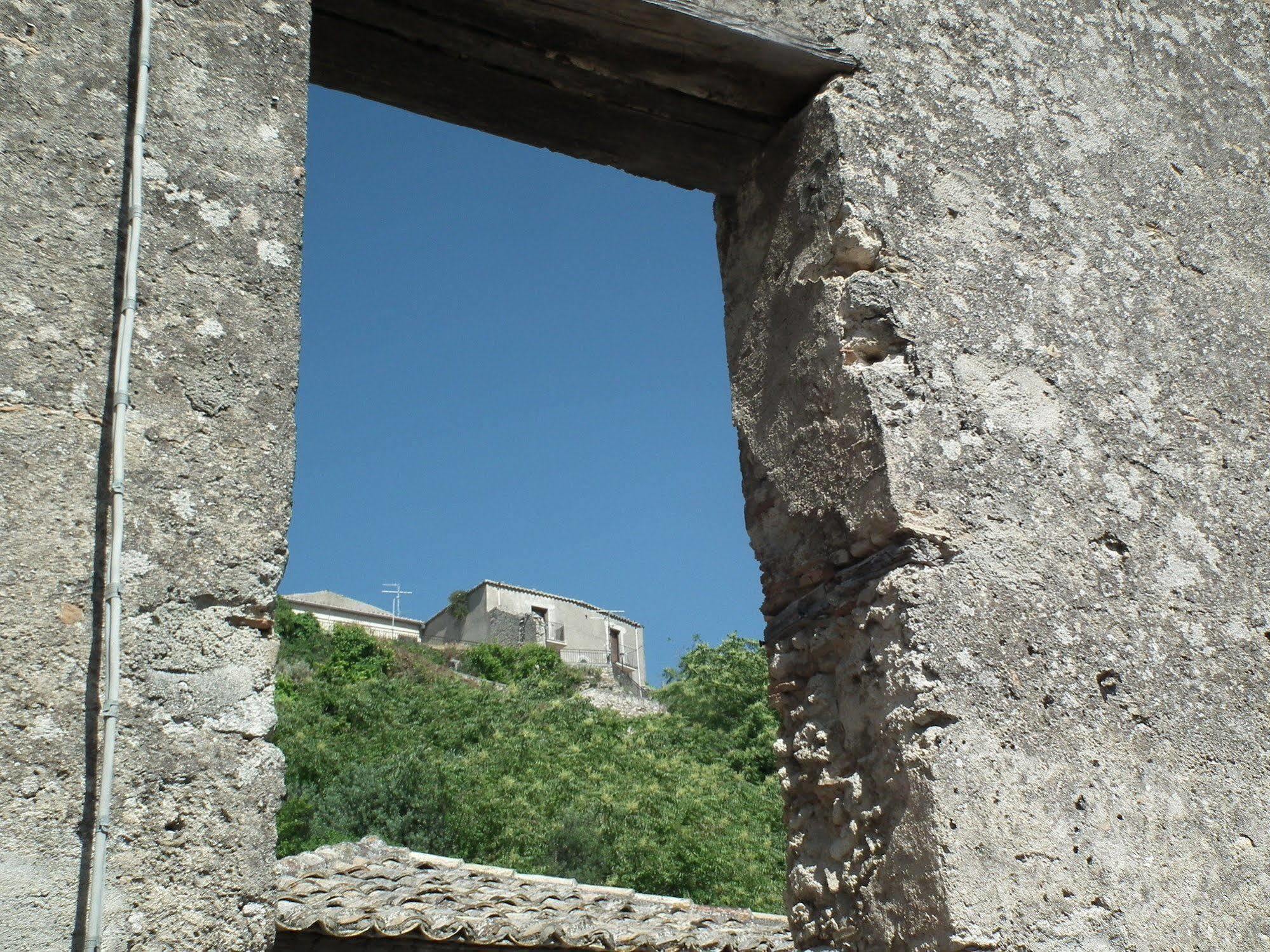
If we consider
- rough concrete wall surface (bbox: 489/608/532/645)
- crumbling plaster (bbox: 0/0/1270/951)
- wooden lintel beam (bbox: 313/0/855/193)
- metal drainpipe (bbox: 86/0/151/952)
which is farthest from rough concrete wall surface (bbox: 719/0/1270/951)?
rough concrete wall surface (bbox: 489/608/532/645)

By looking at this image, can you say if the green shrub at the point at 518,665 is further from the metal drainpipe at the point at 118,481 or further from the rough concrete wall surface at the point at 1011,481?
the metal drainpipe at the point at 118,481

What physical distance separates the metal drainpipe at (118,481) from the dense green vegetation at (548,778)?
38.3ft

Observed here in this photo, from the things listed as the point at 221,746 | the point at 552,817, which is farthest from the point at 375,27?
the point at 552,817

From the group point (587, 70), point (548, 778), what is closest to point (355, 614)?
point (548, 778)

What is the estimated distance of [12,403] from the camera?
187cm

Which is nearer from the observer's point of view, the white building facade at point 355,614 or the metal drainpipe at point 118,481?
the metal drainpipe at point 118,481

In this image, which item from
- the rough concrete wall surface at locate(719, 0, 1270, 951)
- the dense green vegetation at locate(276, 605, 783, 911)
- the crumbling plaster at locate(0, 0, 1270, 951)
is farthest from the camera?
the dense green vegetation at locate(276, 605, 783, 911)

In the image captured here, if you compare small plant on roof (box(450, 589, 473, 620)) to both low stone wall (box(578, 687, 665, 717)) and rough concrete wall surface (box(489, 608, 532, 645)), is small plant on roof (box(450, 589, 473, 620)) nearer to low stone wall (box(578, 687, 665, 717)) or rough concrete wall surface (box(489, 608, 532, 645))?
rough concrete wall surface (box(489, 608, 532, 645))

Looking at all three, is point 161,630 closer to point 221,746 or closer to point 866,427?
point 221,746

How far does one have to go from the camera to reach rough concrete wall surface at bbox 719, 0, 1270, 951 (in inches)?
88.9

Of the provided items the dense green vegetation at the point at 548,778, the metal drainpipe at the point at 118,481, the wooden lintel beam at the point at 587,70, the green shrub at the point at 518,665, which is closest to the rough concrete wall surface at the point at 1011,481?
the wooden lintel beam at the point at 587,70

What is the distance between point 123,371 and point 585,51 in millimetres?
1439

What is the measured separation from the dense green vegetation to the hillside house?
36.3ft

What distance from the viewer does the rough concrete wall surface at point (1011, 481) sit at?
2.26 metres
